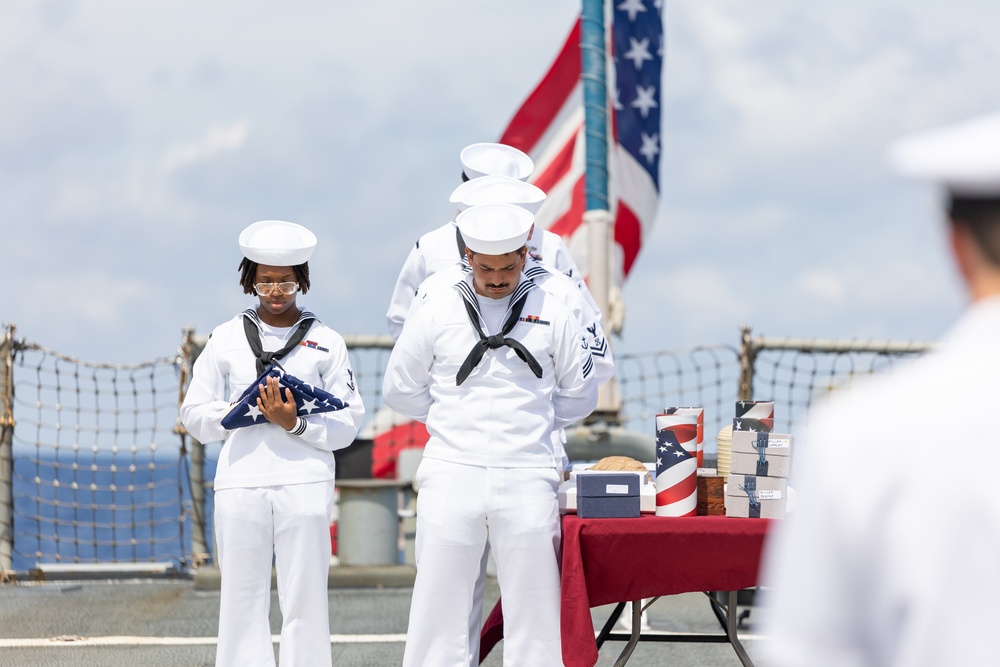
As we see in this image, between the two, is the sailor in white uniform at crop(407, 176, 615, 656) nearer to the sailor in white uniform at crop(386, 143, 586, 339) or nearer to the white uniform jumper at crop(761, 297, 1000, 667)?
the sailor in white uniform at crop(386, 143, 586, 339)

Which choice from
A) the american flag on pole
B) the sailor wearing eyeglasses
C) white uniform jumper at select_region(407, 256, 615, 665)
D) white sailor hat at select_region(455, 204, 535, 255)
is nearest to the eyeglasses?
the sailor wearing eyeglasses

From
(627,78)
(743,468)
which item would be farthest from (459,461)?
(627,78)

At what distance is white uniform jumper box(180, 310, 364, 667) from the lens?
16.3 feet

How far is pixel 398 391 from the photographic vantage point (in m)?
4.86

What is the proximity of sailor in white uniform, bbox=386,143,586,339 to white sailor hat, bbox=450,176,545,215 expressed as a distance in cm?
35

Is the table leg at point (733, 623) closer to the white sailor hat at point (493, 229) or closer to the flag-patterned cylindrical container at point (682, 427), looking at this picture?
the flag-patterned cylindrical container at point (682, 427)

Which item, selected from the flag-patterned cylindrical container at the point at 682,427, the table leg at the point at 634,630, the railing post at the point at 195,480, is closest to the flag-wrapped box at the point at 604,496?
the flag-patterned cylindrical container at the point at 682,427

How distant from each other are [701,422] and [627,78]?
300 inches

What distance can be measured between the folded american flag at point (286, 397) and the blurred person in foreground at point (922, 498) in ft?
11.7

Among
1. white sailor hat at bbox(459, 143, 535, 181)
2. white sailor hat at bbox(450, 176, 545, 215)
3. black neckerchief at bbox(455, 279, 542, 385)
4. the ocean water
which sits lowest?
the ocean water

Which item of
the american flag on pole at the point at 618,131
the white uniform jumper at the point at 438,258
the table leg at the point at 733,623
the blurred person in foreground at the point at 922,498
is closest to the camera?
the blurred person in foreground at the point at 922,498

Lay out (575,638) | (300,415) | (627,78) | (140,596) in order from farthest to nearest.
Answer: (627,78)
(140,596)
(300,415)
(575,638)

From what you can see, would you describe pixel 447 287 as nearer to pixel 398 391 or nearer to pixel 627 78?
pixel 398 391

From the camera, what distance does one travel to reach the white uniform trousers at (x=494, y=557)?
15.3ft
